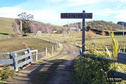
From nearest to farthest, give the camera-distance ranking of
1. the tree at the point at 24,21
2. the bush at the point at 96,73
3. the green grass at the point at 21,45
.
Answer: the bush at the point at 96,73
the green grass at the point at 21,45
the tree at the point at 24,21

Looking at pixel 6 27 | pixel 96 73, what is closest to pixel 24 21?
pixel 6 27

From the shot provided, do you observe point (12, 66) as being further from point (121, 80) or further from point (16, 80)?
point (121, 80)

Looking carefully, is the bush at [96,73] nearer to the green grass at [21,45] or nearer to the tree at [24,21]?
the green grass at [21,45]

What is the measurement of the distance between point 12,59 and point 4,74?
4.35ft

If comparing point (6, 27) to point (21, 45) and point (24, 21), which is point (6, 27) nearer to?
point (24, 21)

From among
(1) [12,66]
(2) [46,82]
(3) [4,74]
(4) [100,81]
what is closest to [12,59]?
(1) [12,66]

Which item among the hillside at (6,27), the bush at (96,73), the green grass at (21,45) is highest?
the hillside at (6,27)

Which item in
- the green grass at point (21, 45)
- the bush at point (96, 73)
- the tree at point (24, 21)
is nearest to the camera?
the bush at point (96, 73)

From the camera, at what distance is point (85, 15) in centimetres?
1002

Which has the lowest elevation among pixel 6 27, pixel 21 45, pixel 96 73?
pixel 21 45

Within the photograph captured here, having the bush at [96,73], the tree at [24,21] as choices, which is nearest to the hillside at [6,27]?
the tree at [24,21]

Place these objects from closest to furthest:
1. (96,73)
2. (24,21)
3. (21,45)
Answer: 1. (96,73)
2. (21,45)
3. (24,21)

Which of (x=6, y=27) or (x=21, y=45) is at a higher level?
(x=6, y=27)

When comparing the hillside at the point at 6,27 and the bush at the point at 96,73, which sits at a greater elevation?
the hillside at the point at 6,27
